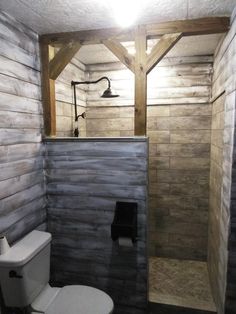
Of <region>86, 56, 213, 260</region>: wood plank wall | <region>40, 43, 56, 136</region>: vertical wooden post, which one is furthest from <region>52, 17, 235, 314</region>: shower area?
<region>40, 43, 56, 136</region>: vertical wooden post

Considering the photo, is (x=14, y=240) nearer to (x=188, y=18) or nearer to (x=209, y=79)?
(x=188, y=18)

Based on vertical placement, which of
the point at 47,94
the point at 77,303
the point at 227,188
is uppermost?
the point at 47,94

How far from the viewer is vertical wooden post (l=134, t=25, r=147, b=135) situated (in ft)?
6.38

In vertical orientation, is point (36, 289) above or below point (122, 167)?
below

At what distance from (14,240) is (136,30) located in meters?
1.86

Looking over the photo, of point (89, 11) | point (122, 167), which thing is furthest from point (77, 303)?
point (89, 11)

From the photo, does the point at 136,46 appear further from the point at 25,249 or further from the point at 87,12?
the point at 25,249

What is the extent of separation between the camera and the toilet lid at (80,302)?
165cm

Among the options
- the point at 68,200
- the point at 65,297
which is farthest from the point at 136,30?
the point at 65,297

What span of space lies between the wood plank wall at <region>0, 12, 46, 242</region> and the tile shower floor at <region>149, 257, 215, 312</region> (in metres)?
1.39

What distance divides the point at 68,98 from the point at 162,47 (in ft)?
3.78

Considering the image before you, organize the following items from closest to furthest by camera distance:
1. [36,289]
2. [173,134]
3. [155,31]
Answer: [36,289], [155,31], [173,134]

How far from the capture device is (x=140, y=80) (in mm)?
1963

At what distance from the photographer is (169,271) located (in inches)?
111
